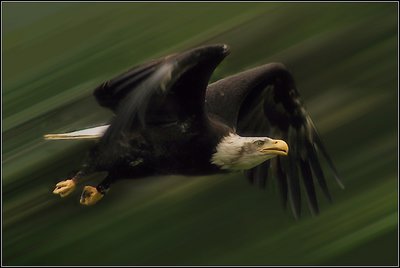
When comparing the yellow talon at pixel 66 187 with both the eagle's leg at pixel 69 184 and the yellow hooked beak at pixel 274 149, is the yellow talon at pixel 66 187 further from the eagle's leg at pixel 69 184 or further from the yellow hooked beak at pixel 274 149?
the yellow hooked beak at pixel 274 149

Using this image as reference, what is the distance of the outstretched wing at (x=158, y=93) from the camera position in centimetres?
417

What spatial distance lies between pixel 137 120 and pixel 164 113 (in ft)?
0.41

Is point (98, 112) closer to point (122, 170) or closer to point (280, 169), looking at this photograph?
point (122, 170)

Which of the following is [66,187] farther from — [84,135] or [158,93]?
[158,93]

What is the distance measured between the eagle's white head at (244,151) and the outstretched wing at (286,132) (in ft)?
1.77

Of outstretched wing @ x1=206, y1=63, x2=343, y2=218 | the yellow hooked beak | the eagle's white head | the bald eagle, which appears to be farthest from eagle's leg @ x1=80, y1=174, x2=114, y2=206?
outstretched wing @ x1=206, y1=63, x2=343, y2=218

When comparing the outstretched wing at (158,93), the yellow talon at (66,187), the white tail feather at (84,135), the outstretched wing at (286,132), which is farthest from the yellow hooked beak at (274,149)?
the yellow talon at (66,187)

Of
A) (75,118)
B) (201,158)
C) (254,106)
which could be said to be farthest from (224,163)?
(75,118)

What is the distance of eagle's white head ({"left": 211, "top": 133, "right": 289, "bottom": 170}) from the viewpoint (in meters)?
4.65

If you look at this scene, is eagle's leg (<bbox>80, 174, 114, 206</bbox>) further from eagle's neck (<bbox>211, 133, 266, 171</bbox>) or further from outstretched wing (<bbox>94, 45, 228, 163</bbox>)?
eagle's neck (<bbox>211, 133, 266, 171</bbox>)

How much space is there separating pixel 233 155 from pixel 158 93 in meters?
0.57

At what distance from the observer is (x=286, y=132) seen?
5438 mm

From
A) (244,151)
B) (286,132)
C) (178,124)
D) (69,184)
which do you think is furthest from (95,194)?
(286,132)

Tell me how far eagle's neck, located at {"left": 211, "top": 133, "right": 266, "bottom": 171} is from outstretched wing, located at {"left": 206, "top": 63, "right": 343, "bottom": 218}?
0.54 metres
